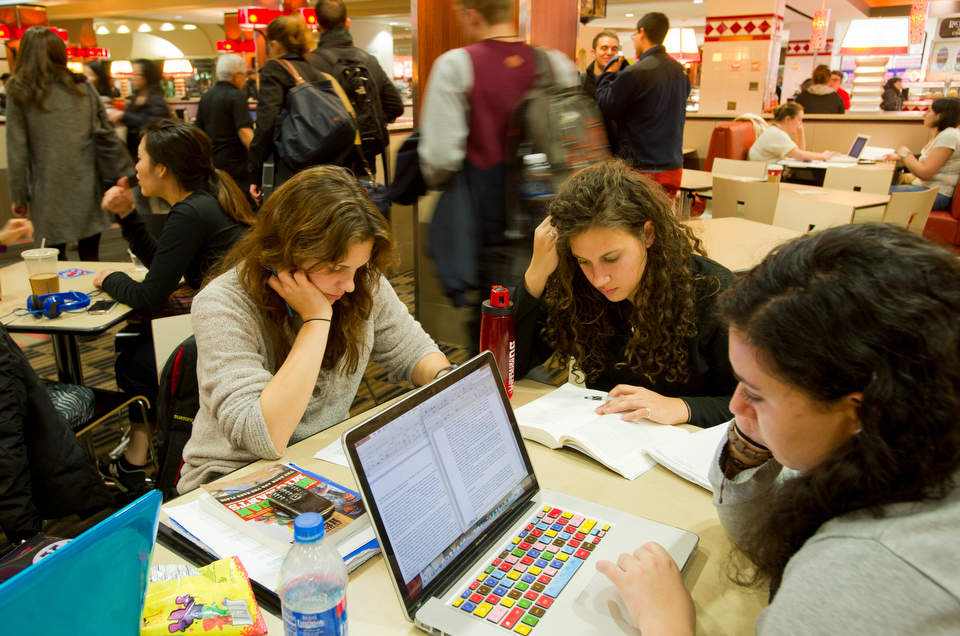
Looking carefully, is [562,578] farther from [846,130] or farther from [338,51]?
[846,130]

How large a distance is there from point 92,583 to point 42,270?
206 centimetres

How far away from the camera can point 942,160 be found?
18.7 feet

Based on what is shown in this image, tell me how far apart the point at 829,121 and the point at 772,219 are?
4.81 metres

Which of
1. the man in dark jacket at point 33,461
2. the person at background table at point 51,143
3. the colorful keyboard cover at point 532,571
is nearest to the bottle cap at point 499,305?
the colorful keyboard cover at point 532,571

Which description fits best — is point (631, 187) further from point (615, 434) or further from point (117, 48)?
point (117, 48)

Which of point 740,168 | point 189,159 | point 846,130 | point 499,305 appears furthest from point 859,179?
point 189,159

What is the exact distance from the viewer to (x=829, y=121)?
25.1 feet

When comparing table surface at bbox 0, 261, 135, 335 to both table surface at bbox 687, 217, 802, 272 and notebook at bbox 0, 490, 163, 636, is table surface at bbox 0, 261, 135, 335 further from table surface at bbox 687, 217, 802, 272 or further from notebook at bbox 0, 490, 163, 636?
table surface at bbox 687, 217, 802, 272

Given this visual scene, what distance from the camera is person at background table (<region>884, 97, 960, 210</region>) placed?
564 cm

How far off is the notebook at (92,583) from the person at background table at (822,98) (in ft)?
29.6

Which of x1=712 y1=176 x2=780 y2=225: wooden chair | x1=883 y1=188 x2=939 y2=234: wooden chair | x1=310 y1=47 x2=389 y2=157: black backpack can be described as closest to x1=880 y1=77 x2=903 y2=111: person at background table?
x1=883 y1=188 x2=939 y2=234: wooden chair

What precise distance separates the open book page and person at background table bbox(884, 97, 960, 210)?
5427 millimetres

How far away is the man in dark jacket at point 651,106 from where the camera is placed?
11.7ft

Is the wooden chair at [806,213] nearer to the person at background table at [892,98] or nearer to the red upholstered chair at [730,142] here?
the red upholstered chair at [730,142]
